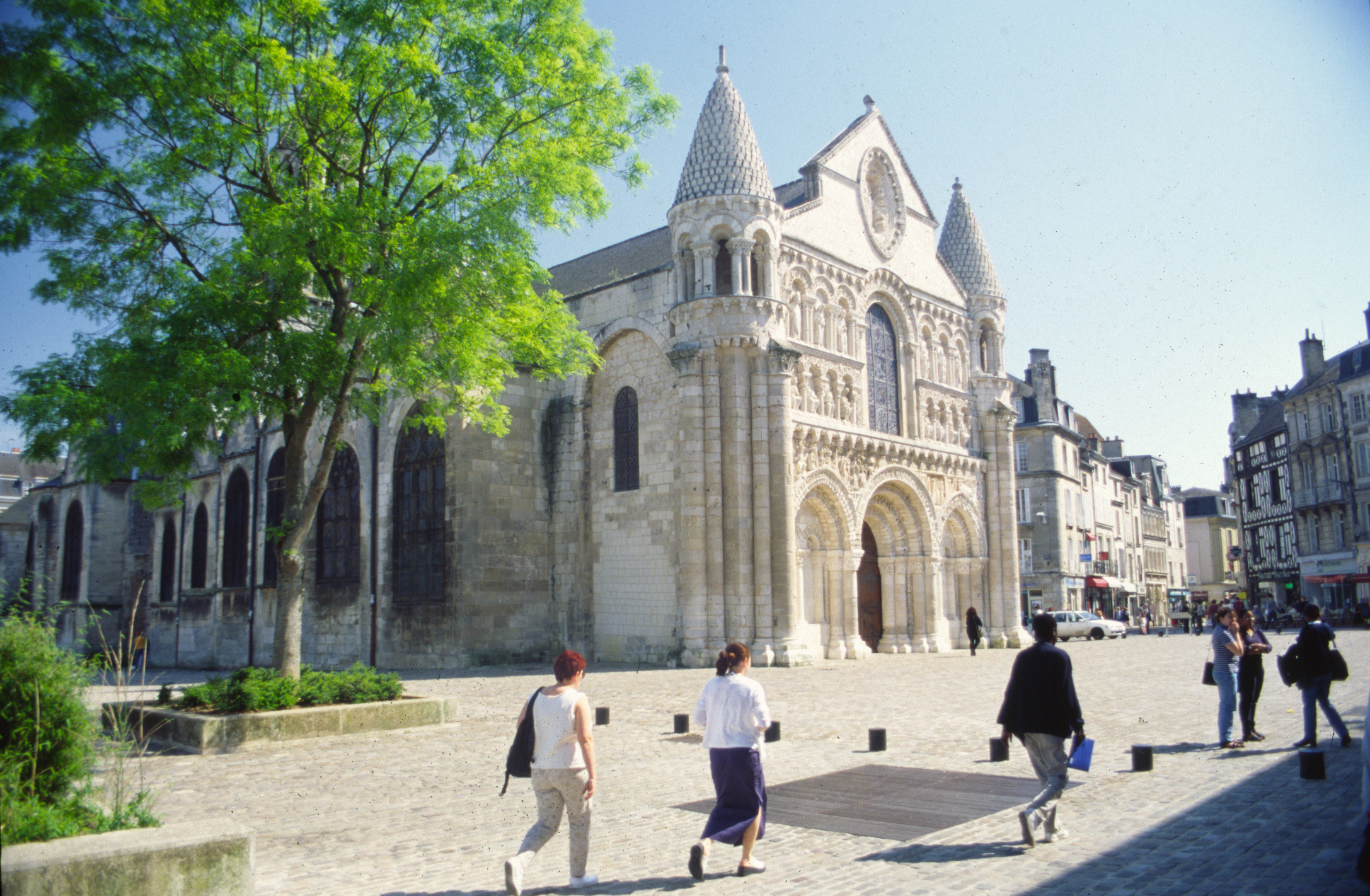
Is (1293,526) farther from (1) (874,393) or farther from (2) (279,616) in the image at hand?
(2) (279,616)

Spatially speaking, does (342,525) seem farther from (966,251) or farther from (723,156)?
(966,251)

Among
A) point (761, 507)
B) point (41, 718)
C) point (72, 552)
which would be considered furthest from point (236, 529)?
point (41, 718)

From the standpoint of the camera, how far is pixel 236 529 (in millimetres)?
33000

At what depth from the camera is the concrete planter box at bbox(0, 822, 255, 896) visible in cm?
463

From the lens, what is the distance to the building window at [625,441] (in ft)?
83.4

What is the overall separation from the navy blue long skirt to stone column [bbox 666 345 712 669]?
1608 cm

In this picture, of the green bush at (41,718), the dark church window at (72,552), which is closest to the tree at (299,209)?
the green bush at (41,718)

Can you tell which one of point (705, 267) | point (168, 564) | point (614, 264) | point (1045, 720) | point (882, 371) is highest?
point (614, 264)

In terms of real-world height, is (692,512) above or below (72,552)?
below

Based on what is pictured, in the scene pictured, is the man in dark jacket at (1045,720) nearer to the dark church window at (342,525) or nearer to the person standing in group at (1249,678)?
the person standing in group at (1249,678)

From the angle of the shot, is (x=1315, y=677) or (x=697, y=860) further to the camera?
(x=1315, y=677)

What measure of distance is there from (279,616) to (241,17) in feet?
24.3

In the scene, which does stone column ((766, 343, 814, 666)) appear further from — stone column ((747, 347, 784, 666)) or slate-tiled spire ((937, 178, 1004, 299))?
slate-tiled spire ((937, 178, 1004, 299))

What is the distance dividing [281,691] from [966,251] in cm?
2732
